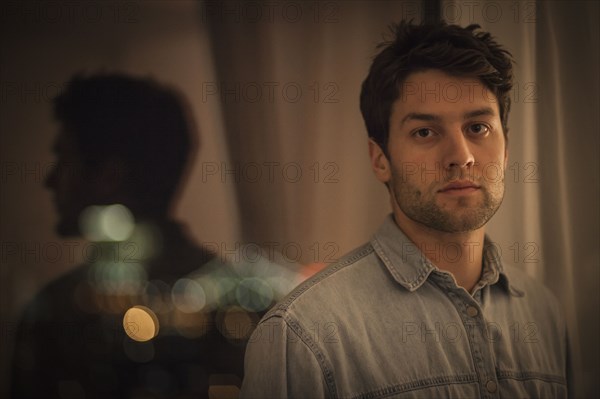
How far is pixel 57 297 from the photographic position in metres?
1.10

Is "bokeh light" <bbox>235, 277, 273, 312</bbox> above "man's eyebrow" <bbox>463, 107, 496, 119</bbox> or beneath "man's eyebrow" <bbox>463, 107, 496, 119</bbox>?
beneath

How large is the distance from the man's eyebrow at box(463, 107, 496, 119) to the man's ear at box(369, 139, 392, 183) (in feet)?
0.60

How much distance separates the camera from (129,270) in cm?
111

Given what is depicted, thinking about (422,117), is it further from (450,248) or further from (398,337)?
(398,337)

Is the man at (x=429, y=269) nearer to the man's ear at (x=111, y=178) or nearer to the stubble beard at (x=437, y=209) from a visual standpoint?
the stubble beard at (x=437, y=209)

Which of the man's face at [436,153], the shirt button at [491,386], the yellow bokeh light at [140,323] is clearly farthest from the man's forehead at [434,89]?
the yellow bokeh light at [140,323]

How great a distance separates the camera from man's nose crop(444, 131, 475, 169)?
1112 millimetres

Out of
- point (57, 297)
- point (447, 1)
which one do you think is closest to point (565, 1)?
point (447, 1)

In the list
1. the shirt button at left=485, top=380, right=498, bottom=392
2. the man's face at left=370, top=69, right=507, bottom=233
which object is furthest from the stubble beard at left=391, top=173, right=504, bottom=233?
the shirt button at left=485, top=380, right=498, bottom=392

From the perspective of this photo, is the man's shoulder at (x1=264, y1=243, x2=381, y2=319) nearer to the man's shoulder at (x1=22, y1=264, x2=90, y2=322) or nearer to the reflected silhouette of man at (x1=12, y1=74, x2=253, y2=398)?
the reflected silhouette of man at (x1=12, y1=74, x2=253, y2=398)

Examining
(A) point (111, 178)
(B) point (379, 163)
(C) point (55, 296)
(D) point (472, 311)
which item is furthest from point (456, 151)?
(C) point (55, 296)

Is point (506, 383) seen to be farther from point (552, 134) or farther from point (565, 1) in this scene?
point (565, 1)

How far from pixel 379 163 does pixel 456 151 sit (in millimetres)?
155

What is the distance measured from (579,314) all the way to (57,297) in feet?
3.62
